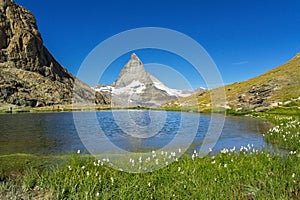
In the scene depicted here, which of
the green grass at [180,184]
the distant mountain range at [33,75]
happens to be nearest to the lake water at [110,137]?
the green grass at [180,184]

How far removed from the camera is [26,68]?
503 ft

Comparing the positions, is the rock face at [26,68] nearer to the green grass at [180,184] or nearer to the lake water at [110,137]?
the lake water at [110,137]

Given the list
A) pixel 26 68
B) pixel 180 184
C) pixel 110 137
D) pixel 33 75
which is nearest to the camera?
pixel 180 184

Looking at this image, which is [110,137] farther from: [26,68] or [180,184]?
[26,68]

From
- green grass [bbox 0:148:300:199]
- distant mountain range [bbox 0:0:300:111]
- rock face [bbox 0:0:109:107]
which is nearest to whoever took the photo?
green grass [bbox 0:148:300:199]

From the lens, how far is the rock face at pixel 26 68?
12538 cm

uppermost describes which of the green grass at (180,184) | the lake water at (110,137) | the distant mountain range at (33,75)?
the distant mountain range at (33,75)

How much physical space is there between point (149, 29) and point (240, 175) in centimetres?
843

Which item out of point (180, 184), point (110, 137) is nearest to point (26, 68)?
point (110, 137)

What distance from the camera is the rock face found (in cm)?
12538

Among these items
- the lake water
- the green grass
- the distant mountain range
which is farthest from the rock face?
the green grass

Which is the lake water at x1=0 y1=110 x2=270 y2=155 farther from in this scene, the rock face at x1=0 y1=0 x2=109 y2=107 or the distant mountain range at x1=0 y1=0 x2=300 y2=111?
the rock face at x1=0 y1=0 x2=109 y2=107

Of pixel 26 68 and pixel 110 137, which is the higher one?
pixel 26 68

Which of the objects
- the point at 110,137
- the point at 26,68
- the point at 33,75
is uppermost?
the point at 26,68
